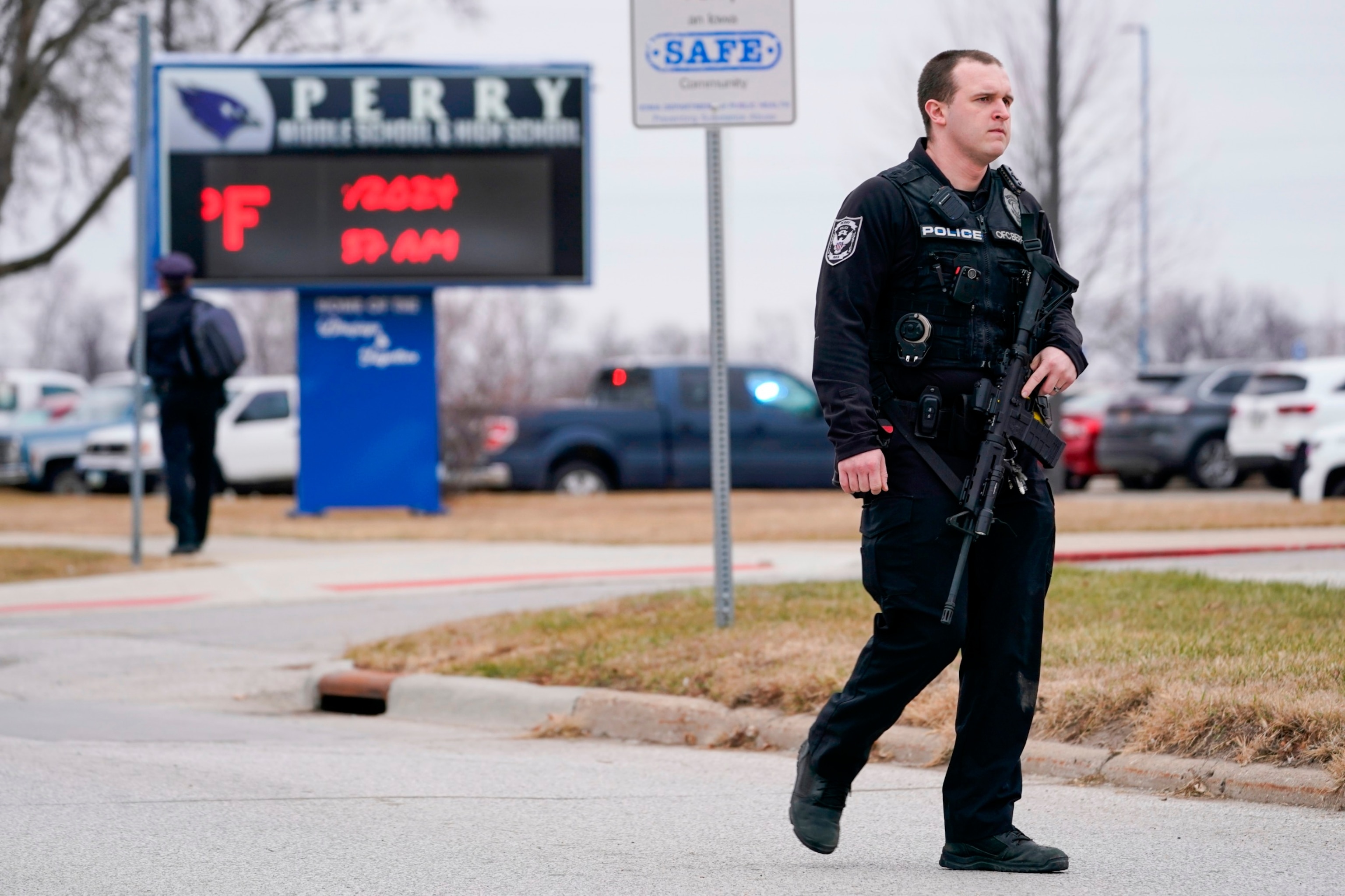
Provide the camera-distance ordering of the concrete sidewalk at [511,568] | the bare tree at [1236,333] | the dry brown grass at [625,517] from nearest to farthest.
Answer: the concrete sidewalk at [511,568], the dry brown grass at [625,517], the bare tree at [1236,333]

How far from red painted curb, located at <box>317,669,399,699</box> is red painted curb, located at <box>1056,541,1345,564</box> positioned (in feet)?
17.4

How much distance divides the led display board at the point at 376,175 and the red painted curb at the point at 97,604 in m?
6.91

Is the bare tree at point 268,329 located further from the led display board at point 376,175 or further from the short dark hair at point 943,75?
the short dark hair at point 943,75

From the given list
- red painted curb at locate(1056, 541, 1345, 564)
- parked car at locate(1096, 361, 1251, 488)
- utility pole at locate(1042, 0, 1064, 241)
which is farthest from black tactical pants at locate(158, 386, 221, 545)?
parked car at locate(1096, 361, 1251, 488)

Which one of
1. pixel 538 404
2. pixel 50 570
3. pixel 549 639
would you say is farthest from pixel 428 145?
Answer: pixel 549 639

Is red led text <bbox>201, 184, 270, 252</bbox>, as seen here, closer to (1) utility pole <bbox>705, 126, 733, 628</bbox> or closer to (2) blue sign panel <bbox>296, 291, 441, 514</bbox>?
(2) blue sign panel <bbox>296, 291, 441, 514</bbox>

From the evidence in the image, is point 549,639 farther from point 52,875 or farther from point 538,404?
point 538,404

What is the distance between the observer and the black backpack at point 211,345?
39.9 feet

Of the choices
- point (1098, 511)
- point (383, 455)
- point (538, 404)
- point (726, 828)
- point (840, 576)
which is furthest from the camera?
point (538, 404)

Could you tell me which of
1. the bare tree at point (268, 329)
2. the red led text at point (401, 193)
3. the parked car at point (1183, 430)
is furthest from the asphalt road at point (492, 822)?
the bare tree at point (268, 329)

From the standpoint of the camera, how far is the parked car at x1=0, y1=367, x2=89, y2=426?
29344 millimetres

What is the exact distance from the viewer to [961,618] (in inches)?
159

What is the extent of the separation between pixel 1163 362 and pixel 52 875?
257 feet

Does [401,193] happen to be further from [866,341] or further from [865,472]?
[865,472]
